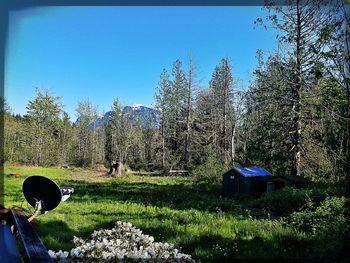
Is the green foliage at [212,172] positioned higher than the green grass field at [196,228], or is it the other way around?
the green foliage at [212,172]

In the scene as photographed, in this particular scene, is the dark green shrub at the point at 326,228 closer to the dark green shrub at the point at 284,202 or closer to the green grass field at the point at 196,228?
the green grass field at the point at 196,228

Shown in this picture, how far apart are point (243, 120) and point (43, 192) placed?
1141 centimetres

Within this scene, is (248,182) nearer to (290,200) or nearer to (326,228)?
(290,200)

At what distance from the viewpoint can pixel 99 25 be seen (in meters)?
Result: 4.94

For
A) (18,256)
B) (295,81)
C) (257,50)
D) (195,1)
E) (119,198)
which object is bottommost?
(119,198)

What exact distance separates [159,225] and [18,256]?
2.98m

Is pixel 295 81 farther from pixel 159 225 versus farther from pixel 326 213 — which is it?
pixel 159 225

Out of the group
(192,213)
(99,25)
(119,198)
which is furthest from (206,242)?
(119,198)

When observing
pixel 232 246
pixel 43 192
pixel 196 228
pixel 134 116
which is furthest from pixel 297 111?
pixel 134 116

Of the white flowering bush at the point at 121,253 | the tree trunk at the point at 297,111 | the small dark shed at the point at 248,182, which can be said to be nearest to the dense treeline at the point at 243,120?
the tree trunk at the point at 297,111

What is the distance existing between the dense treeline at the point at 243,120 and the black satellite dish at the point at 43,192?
1.73m

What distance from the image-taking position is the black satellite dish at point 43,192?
1361 millimetres

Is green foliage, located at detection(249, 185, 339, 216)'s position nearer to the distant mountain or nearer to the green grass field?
the green grass field

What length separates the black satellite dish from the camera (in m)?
1.36
